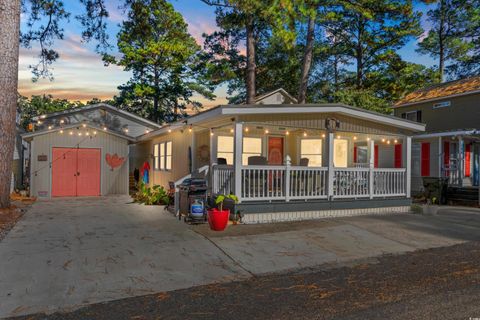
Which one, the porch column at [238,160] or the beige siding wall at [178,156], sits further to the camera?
the beige siding wall at [178,156]

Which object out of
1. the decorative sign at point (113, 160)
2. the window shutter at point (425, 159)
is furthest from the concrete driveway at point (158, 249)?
the window shutter at point (425, 159)

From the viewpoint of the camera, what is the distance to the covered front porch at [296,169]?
9.06m

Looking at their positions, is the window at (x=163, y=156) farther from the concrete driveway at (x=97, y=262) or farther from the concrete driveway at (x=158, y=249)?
the concrete driveway at (x=97, y=262)

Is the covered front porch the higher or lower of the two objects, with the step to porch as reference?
higher

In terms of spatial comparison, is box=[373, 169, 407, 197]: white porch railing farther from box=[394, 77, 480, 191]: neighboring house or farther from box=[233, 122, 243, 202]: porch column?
box=[394, 77, 480, 191]: neighboring house

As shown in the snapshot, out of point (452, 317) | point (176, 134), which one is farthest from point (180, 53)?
point (452, 317)

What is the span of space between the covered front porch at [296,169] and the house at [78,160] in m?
6.10

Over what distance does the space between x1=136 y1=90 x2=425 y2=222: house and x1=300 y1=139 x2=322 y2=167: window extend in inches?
1.5

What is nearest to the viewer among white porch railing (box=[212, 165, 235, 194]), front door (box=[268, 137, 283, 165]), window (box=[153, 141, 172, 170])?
white porch railing (box=[212, 165, 235, 194])

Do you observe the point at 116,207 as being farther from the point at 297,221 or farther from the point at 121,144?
the point at 297,221

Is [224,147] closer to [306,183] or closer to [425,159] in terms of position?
[306,183]

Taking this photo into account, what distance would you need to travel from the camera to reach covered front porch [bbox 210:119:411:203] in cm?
906

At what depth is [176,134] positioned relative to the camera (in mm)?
14117

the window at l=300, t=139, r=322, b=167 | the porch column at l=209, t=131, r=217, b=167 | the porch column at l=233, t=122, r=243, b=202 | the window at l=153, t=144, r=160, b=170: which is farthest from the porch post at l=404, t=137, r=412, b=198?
the window at l=153, t=144, r=160, b=170
